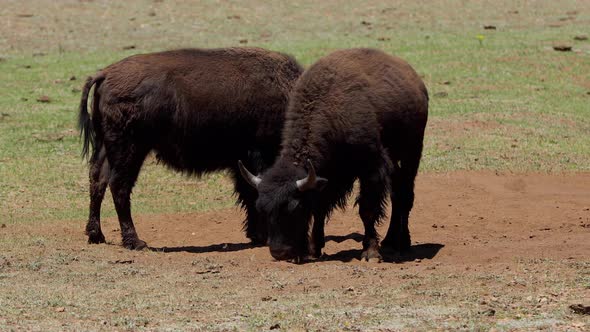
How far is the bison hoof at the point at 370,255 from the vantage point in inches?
425

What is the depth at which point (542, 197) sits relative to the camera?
45.7 feet

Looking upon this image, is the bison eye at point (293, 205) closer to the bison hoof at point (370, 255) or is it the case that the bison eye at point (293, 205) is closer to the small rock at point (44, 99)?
the bison hoof at point (370, 255)

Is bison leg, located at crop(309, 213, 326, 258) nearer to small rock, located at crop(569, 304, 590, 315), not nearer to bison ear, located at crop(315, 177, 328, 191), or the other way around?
bison ear, located at crop(315, 177, 328, 191)

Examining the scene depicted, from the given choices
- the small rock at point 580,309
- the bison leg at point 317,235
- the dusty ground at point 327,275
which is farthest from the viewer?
the bison leg at point 317,235

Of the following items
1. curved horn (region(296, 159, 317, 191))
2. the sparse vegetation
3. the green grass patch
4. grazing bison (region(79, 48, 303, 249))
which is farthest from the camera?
the green grass patch

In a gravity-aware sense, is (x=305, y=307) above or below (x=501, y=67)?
above

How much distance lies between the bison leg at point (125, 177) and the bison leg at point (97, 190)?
25 centimetres

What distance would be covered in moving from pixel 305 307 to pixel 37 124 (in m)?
10.8

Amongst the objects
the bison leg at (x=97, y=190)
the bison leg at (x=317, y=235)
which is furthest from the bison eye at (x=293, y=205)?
the bison leg at (x=97, y=190)

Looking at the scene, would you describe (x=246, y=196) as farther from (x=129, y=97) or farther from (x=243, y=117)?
(x=129, y=97)

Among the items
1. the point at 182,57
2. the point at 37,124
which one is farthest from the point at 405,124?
the point at 37,124

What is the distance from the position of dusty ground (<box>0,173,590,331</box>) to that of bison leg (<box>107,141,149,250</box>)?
0.73ft

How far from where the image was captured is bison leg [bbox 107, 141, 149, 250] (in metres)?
11.6

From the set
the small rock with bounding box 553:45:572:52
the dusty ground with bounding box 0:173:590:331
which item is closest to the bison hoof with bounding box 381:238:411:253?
the dusty ground with bounding box 0:173:590:331
